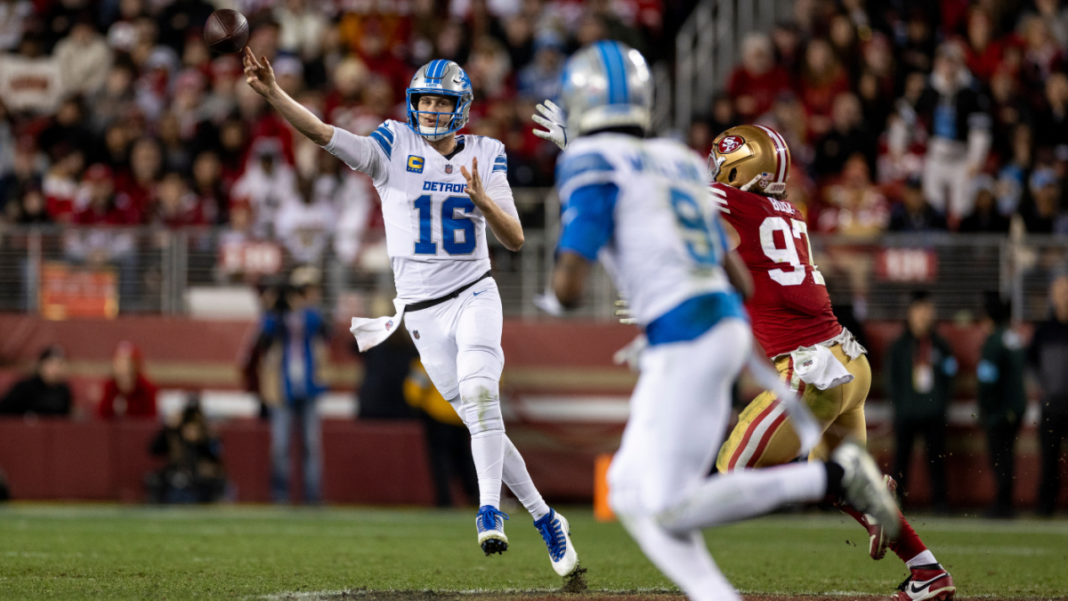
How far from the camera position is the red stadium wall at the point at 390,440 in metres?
13.4

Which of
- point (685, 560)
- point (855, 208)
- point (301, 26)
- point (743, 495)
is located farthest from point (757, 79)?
point (685, 560)

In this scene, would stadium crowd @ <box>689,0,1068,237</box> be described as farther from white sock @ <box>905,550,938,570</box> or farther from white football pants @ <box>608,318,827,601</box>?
white football pants @ <box>608,318,827,601</box>

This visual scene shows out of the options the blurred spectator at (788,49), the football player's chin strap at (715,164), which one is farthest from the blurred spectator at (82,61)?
the football player's chin strap at (715,164)

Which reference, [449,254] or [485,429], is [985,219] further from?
[485,429]

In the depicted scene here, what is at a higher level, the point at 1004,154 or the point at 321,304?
the point at 1004,154

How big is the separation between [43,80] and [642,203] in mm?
14180

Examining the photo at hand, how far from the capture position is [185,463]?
13.1 meters

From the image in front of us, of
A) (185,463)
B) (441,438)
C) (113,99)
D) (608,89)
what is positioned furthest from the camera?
(113,99)

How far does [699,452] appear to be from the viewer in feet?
14.7

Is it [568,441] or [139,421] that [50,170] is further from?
[568,441]

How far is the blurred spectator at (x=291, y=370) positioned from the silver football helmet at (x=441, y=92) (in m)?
6.27

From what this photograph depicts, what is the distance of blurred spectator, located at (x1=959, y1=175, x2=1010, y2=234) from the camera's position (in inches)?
527

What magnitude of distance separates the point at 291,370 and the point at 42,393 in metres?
2.77

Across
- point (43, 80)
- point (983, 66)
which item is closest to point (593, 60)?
point (983, 66)
